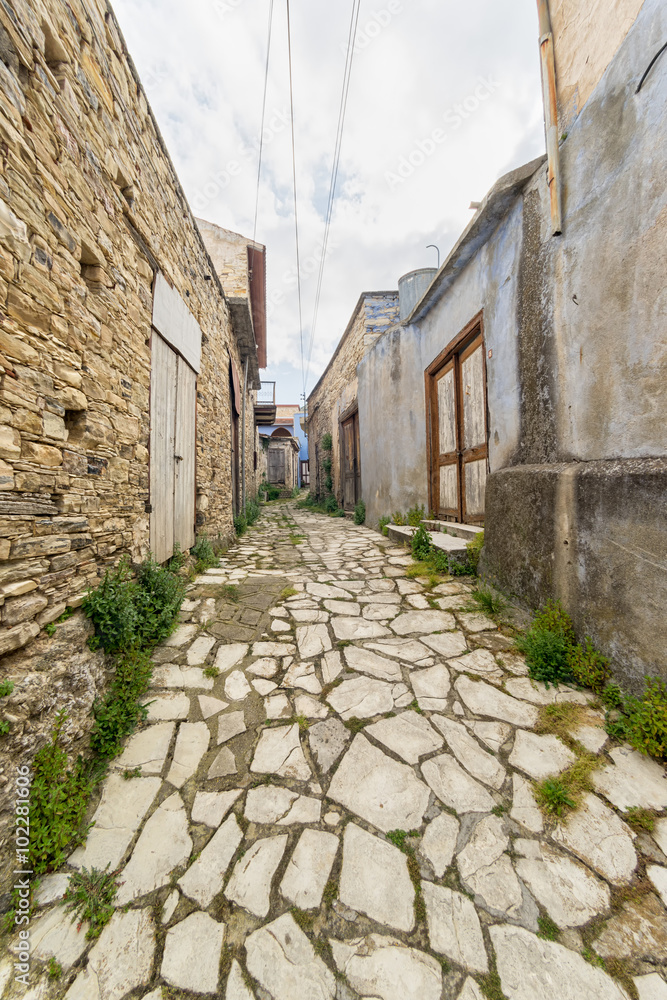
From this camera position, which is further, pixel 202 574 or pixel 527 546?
pixel 202 574

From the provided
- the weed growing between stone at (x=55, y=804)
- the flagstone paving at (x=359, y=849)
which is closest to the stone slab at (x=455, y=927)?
the flagstone paving at (x=359, y=849)

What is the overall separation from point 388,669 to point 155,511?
240 cm

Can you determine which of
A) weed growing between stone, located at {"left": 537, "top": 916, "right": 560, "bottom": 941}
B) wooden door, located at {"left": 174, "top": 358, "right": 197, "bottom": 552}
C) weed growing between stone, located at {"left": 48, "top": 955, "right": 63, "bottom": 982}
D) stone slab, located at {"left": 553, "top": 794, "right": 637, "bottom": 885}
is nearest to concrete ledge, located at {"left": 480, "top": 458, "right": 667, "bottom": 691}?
stone slab, located at {"left": 553, "top": 794, "right": 637, "bottom": 885}

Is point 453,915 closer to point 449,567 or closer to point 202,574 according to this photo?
point 449,567

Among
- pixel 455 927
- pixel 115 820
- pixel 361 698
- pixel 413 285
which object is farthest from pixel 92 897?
pixel 413 285

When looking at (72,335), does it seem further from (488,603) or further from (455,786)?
(488,603)

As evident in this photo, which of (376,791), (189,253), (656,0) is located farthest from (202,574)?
(656,0)

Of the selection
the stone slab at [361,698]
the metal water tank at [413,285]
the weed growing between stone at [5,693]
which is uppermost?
the metal water tank at [413,285]

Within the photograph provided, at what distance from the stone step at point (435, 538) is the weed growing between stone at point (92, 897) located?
10.9 feet

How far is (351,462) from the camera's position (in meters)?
8.92

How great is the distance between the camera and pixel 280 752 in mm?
1720

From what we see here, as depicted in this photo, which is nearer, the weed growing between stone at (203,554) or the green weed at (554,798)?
the green weed at (554,798)

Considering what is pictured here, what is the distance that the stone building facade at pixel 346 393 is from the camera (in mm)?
7594

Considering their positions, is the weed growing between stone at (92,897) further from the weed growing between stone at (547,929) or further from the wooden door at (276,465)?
the wooden door at (276,465)
